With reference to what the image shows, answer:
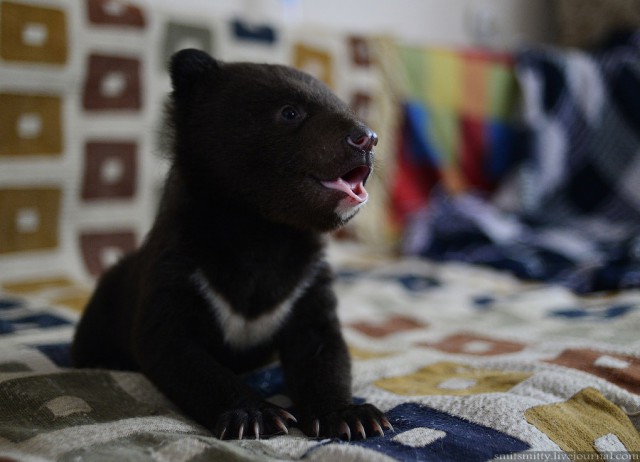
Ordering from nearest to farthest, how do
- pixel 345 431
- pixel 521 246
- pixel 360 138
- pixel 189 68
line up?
pixel 345 431
pixel 360 138
pixel 189 68
pixel 521 246

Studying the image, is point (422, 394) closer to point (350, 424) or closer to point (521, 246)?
point (350, 424)

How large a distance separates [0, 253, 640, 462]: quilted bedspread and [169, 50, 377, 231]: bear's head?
0.31 meters

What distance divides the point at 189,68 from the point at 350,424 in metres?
0.64

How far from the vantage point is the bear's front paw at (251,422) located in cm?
87

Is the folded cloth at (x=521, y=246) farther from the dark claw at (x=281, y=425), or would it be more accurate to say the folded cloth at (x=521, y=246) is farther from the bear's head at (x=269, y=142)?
the dark claw at (x=281, y=425)

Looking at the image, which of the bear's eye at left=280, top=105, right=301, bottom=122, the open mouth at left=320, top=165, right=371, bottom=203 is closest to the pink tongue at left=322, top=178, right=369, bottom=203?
the open mouth at left=320, top=165, right=371, bottom=203

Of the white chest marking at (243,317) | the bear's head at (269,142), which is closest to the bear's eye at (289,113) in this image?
the bear's head at (269,142)

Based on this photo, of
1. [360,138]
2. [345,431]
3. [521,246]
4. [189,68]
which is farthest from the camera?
[521,246]

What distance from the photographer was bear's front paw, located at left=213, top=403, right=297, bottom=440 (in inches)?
34.4

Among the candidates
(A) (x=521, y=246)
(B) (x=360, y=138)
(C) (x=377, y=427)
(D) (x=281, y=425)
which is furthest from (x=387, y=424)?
(A) (x=521, y=246)

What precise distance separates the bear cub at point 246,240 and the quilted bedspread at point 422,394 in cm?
7

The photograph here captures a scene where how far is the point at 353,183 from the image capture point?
1.06 metres

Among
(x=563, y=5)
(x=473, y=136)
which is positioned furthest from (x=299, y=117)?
(x=563, y=5)

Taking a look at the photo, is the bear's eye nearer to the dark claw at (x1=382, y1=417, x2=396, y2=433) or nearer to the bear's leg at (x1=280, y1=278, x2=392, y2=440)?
the bear's leg at (x1=280, y1=278, x2=392, y2=440)
